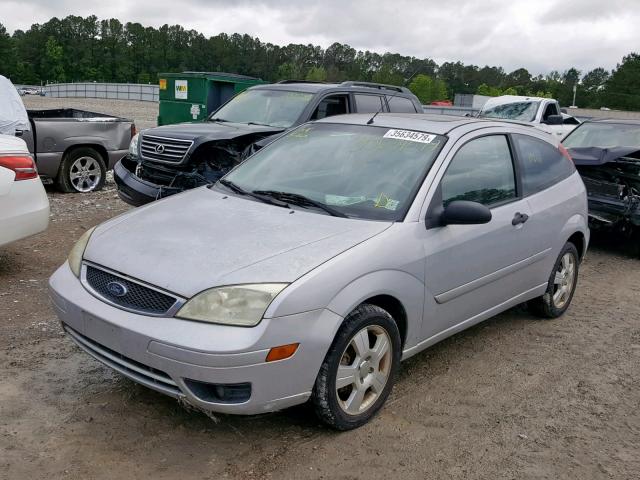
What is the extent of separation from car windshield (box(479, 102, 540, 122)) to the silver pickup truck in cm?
895

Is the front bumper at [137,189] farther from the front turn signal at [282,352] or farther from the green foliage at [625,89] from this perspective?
the green foliage at [625,89]

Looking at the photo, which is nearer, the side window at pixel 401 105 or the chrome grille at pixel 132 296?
the chrome grille at pixel 132 296

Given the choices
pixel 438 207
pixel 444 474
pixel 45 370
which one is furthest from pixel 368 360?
pixel 45 370

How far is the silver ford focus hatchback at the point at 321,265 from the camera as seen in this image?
116 inches

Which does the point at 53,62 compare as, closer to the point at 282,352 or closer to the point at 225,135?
the point at 225,135

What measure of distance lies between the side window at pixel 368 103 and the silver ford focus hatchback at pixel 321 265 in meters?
4.06

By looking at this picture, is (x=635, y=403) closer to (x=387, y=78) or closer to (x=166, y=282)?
(x=166, y=282)

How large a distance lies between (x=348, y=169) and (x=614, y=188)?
16.9 feet

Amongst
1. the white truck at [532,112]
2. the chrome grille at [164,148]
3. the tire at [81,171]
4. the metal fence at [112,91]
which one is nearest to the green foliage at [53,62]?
the metal fence at [112,91]

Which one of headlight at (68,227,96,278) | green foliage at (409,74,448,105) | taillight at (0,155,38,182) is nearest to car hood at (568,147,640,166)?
taillight at (0,155,38,182)

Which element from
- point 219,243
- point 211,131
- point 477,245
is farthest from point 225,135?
point 219,243

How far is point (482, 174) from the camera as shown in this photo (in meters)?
4.34

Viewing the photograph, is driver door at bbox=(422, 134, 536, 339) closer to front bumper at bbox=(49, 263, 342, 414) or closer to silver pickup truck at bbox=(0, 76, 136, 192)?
front bumper at bbox=(49, 263, 342, 414)

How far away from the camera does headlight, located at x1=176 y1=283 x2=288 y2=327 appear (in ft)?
9.59
